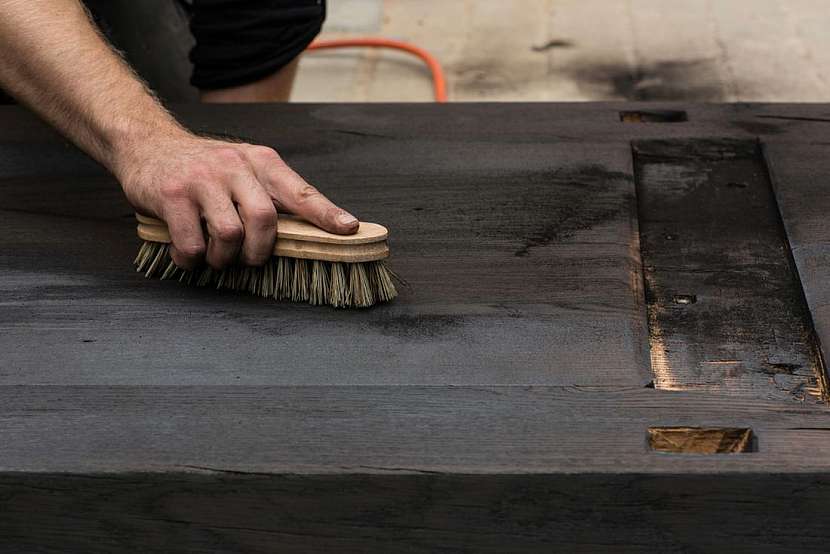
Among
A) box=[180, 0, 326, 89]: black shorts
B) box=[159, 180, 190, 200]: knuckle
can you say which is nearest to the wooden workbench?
box=[159, 180, 190, 200]: knuckle

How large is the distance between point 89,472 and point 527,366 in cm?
37

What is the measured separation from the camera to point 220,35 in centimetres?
174

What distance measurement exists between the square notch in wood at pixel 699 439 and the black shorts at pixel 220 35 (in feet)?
3.71

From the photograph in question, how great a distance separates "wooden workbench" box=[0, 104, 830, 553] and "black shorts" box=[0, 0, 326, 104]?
1.61 ft

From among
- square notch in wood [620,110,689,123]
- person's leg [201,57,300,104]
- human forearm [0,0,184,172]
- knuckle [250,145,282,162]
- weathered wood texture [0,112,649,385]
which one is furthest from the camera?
person's leg [201,57,300,104]

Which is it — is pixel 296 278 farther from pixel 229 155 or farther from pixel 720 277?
pixel 720 277

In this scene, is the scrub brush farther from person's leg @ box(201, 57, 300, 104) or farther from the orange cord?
the orange cord

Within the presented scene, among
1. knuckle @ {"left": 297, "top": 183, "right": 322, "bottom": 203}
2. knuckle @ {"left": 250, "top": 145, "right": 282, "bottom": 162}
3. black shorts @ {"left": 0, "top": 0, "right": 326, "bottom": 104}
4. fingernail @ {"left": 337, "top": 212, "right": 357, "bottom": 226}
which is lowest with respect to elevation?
fingernail @ {"left": 337, "top": 212, "right": 357, "bottom": 226}

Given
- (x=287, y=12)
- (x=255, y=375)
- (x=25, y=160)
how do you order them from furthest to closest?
(x=287, y=12) → (x=25, y=160) → (x=255, y=375)

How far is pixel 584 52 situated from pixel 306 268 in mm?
1710

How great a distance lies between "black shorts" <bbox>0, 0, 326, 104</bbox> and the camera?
1.73m

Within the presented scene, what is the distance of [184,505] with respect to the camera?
83 cm

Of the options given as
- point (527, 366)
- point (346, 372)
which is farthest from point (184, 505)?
point (527, 366)

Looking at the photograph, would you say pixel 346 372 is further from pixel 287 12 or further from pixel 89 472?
pixel 287 12
